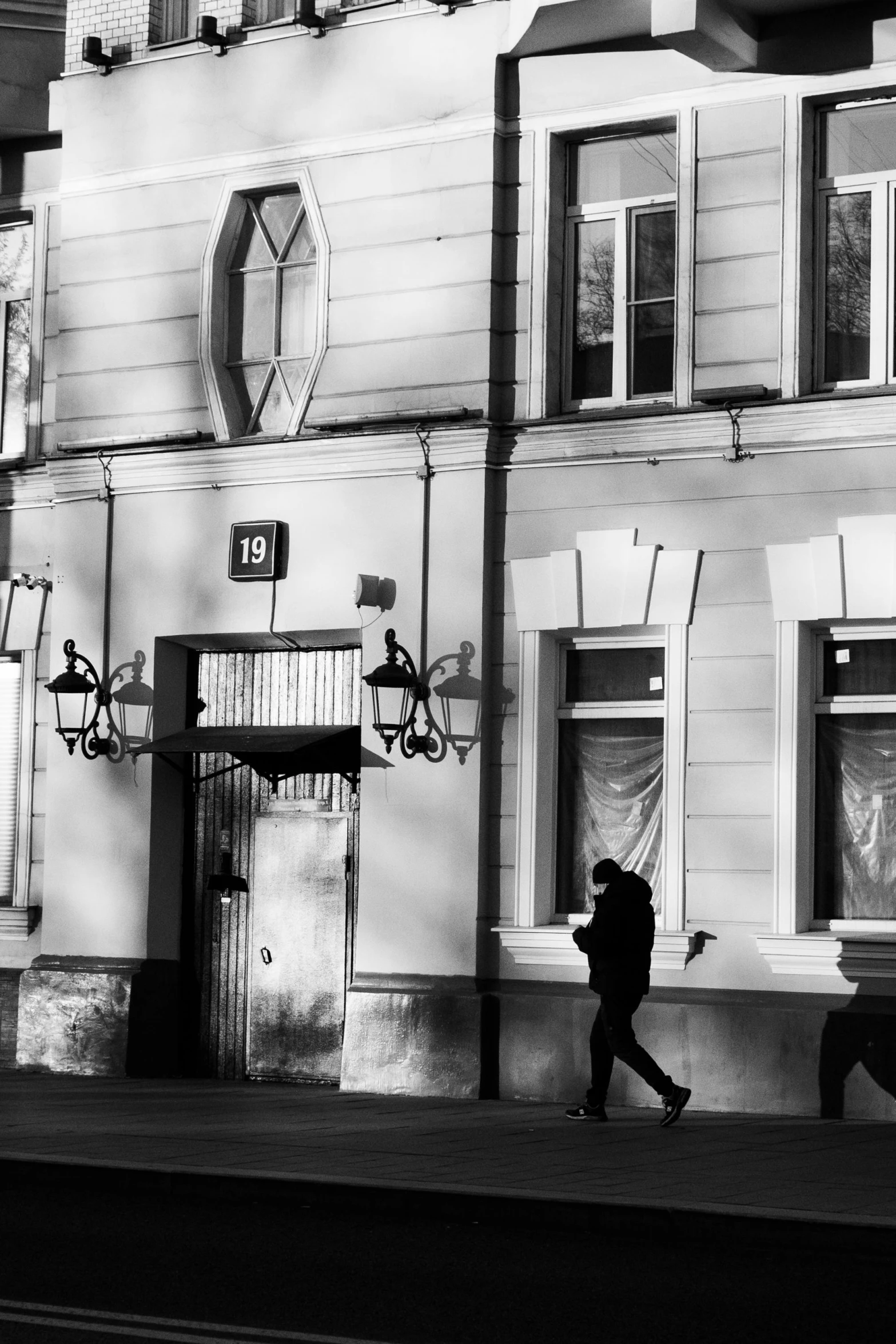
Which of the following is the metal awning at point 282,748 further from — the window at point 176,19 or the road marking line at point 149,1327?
the road marking line at point 149,1327

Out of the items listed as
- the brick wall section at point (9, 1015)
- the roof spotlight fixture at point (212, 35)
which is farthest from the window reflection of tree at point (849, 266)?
the brick wall section at point (9, 1015)

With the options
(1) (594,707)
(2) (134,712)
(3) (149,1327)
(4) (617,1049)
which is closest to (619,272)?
(1) (594,707)

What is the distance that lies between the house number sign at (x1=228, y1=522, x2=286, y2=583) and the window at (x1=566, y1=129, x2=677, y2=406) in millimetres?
2543

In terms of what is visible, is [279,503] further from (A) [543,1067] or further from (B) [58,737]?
(A) [543,1067]

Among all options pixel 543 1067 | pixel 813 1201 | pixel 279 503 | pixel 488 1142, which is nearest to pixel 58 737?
pixel 279 503

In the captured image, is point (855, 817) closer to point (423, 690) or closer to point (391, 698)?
point (423, 690)

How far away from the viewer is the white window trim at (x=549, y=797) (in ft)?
46.3

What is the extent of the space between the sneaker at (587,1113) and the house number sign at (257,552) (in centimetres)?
489

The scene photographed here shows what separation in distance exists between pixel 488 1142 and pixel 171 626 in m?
5.86

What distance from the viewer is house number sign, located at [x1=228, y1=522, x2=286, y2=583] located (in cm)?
1569

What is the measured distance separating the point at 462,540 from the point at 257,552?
1.79 metres

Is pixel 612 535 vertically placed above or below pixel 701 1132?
above

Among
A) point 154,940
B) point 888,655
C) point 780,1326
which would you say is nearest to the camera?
point 780,1326

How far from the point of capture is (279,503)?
51.8ft
